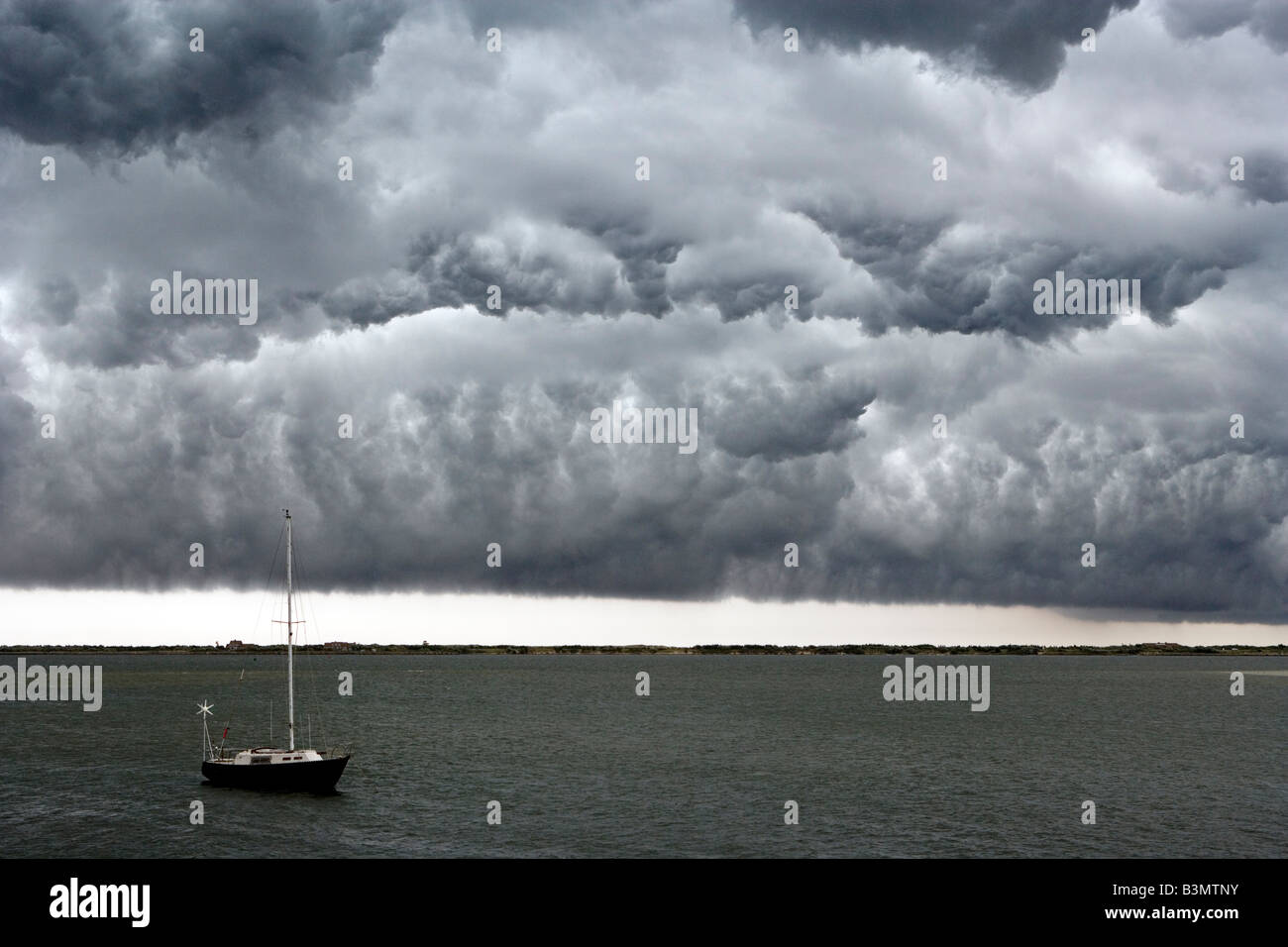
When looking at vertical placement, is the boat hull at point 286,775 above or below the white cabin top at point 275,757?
below

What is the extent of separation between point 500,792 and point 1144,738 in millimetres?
88586

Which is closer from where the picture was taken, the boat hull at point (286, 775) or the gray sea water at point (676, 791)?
the gray sea water at point (676, 791)

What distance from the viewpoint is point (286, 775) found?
78.8 metres

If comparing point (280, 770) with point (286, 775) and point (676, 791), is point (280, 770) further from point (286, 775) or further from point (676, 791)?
point (676, 791)

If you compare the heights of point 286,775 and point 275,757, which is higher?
point 275,757

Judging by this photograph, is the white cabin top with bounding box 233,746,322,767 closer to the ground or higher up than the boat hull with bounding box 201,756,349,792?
higher up

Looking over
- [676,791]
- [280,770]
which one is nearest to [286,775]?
[280,770]

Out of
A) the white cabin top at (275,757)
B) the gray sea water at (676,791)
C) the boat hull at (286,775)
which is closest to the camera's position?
the gray sea water at (676,791)

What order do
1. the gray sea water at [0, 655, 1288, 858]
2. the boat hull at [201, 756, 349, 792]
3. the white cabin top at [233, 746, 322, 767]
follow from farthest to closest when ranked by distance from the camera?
the white cabin top at [233, 746, 322, 767] → the boat hull at [201, 756, 349, 792] → the gray sea water at [0, 655, 1288, 858]

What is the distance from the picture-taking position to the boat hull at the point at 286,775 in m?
78.2

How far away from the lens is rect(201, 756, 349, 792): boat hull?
257 ft

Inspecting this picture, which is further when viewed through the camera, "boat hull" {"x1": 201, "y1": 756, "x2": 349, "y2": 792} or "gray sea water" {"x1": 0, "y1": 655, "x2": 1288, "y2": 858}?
"boat hull" {"x1": 201, "y1": 756, "x2": 349, "y2": 792}
